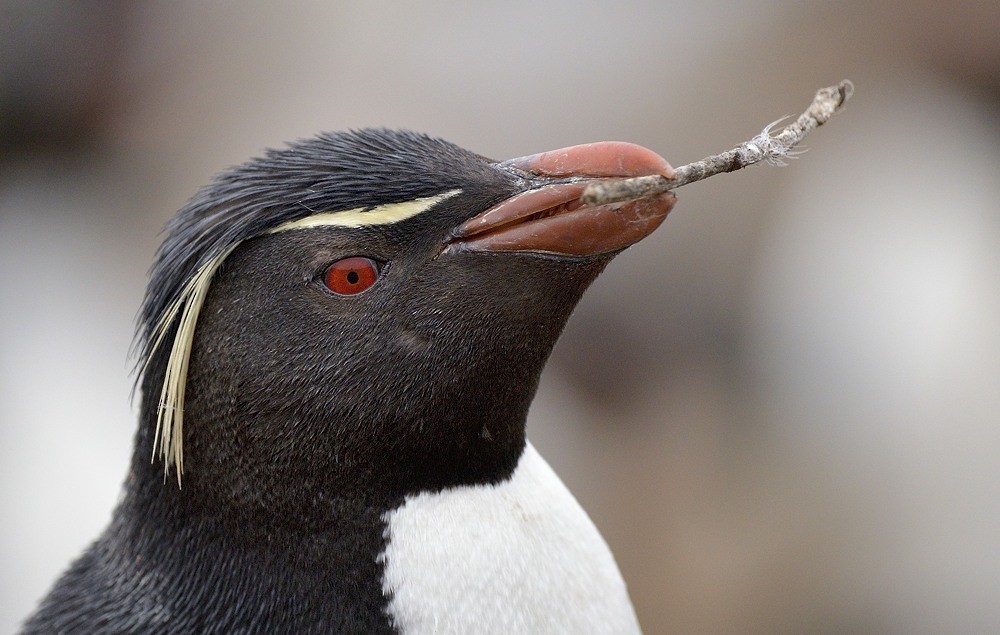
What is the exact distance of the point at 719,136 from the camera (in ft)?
8.48

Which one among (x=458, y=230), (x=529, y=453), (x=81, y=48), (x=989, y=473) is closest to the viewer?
(x=458, y=230)

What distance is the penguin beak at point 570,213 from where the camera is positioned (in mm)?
958

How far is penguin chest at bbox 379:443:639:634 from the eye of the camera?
108 centimetres

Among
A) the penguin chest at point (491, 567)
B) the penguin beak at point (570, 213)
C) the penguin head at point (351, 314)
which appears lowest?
the penguin chest at point (491, 567)

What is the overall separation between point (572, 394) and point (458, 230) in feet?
5.52

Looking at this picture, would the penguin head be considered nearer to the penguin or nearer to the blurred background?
the penguin

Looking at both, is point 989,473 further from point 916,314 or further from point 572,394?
point 572,394

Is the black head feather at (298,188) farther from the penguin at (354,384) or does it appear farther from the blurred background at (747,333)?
the blurred background at (747,333)

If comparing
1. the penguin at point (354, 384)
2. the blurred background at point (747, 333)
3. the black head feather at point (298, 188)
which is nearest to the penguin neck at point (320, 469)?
the penguin at point (354, 384)

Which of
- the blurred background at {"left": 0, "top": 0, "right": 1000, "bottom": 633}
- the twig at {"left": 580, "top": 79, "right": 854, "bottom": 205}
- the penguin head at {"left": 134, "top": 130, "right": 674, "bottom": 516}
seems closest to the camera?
the twig at {"left": 580, "top": 79, "right": 854, "bottom": 205}

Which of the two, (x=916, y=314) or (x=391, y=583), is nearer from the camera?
(x=391, y=583)

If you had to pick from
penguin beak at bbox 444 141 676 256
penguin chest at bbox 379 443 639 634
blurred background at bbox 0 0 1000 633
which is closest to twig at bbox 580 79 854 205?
penguin beak at bbox 444 141 676 256

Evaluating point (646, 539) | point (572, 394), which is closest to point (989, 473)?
point (646, 539)

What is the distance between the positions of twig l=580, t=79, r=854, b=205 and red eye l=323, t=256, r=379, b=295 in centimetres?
24
